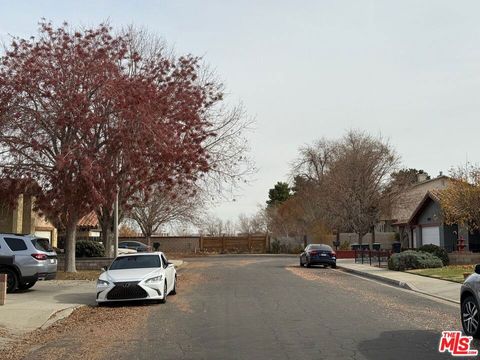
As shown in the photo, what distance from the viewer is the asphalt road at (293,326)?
8.44 meters

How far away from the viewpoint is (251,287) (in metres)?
19.2

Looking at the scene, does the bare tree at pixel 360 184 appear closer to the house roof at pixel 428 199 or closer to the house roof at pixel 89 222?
the house roof at pixel 428 199

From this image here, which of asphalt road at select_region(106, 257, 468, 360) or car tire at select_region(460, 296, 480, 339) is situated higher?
car tire at select_region(460, 296, 480, 339)

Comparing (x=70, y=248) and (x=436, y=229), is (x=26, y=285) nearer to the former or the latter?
(x=70, y=248)

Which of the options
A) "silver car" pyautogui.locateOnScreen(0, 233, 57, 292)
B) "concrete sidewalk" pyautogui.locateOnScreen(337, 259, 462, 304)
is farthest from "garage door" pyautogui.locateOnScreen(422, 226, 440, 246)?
"silver car" pyautogui.locateOnScreen(0, 233, 57, 292)

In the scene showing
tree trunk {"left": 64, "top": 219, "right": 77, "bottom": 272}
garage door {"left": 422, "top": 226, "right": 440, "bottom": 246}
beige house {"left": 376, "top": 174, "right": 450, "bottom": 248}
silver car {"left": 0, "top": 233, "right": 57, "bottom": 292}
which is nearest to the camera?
silver car {"left": 0, "top": 233, "right": 57, "bottom": 292}

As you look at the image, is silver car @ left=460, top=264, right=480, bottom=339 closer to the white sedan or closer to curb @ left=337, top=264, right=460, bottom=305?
curb @ left=337, top=264, right=460, bottom=305

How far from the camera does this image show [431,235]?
1544 inches

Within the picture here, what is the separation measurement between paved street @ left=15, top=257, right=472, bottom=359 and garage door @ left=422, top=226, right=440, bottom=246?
22.4 meters

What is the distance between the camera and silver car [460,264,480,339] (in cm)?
883

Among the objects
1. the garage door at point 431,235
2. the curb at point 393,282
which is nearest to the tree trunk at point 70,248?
the curb at point 393,282

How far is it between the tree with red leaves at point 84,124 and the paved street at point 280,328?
6933 mm

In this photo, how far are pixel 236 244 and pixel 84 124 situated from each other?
39.3 metres

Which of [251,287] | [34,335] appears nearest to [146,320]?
[34,335]
